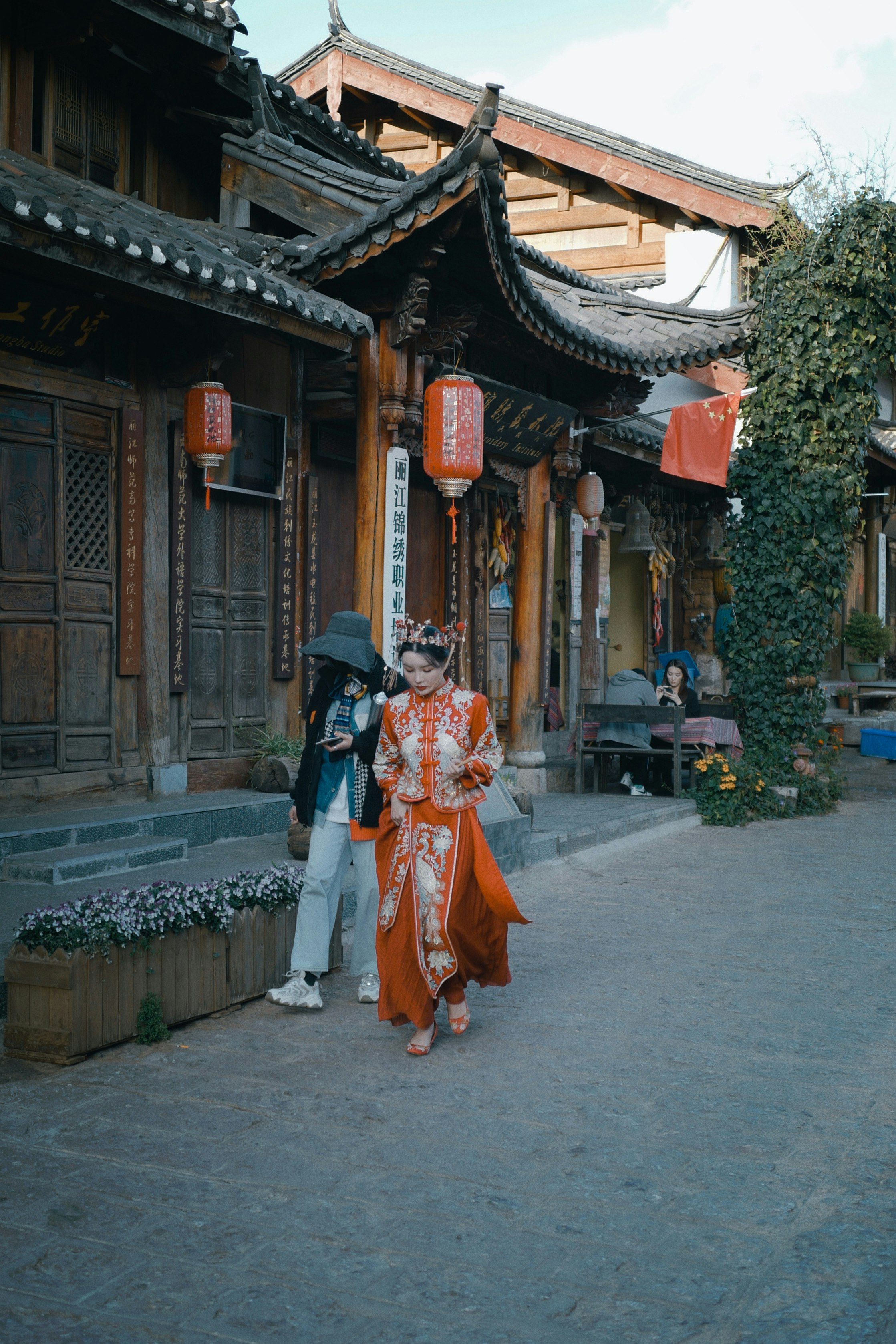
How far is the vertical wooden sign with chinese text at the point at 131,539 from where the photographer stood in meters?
8.01

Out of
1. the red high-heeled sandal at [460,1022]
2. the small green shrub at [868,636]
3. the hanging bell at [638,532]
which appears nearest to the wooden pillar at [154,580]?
the red high-heeled sandal at [460,1022]

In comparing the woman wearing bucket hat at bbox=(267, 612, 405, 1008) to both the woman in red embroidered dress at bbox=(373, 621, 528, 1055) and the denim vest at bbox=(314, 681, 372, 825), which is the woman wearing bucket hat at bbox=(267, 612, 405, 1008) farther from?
the woman in red embroidered dress at bbox=(373, 621, 528, 1055)

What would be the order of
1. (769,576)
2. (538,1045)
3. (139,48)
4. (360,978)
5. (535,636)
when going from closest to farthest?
(538,1045) < (360,978) < (139,48) < (535,636) < (769,576)

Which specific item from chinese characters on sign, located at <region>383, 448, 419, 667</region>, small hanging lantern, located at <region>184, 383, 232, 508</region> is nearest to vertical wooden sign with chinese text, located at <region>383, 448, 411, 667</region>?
chinese characters on sign, located at <region>383, 448, 419, 667</region>

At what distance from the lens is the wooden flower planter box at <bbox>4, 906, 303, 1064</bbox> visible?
4.39m

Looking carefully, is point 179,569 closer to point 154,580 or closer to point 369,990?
point 154,580

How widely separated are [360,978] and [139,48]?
20.9ft

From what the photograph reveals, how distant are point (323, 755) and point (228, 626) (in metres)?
3.90

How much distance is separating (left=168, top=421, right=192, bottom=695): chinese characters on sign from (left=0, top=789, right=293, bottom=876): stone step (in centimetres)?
89

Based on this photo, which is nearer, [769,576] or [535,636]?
[535,636]

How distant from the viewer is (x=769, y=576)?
40.3ft

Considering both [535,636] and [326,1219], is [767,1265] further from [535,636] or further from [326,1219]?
[535,636]

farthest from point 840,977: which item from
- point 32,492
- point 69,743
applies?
point 32,492

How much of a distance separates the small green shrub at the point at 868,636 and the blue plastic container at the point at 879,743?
4.26m
